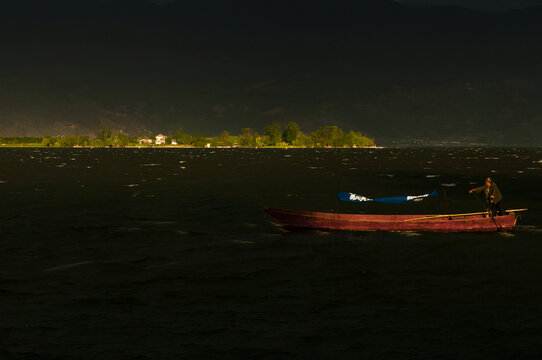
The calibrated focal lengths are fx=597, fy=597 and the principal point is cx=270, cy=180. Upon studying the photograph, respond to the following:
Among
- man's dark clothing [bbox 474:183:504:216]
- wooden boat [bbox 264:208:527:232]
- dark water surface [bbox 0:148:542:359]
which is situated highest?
man's dark clothing [bbox 474:183:504:216]

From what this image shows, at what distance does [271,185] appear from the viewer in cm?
9419

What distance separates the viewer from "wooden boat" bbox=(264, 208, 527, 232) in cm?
4181

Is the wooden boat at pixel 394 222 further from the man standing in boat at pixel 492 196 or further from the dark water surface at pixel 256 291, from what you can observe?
the man standing in boat at pixel 492 196

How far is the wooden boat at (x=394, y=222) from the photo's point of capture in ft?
137

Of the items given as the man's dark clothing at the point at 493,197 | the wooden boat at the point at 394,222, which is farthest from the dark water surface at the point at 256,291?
the man's dark clothing at the point at 493,197

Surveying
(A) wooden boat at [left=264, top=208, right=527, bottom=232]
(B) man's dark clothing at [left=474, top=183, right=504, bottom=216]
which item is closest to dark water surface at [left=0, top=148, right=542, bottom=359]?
(A) wooden boat at [left=264, top=208, right=527, bottom=232]

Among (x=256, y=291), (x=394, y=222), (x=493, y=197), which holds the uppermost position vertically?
(x=493, y=197)

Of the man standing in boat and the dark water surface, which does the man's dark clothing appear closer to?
the man standing in boat

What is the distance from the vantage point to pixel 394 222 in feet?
139

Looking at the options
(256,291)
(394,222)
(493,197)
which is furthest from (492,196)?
(256,291)

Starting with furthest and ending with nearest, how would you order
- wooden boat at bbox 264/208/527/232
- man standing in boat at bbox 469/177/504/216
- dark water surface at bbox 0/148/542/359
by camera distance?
1. man standing in boat at bbox 469/177/504/216
2. wooden boat at bbox 264/208/527/232
3. dark water surface at bbox 0/148/542/359

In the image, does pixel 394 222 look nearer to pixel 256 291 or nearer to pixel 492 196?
pixel 492 196

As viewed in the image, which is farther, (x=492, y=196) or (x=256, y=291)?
(x=492, y=196)

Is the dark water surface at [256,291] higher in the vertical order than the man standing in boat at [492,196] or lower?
lower
